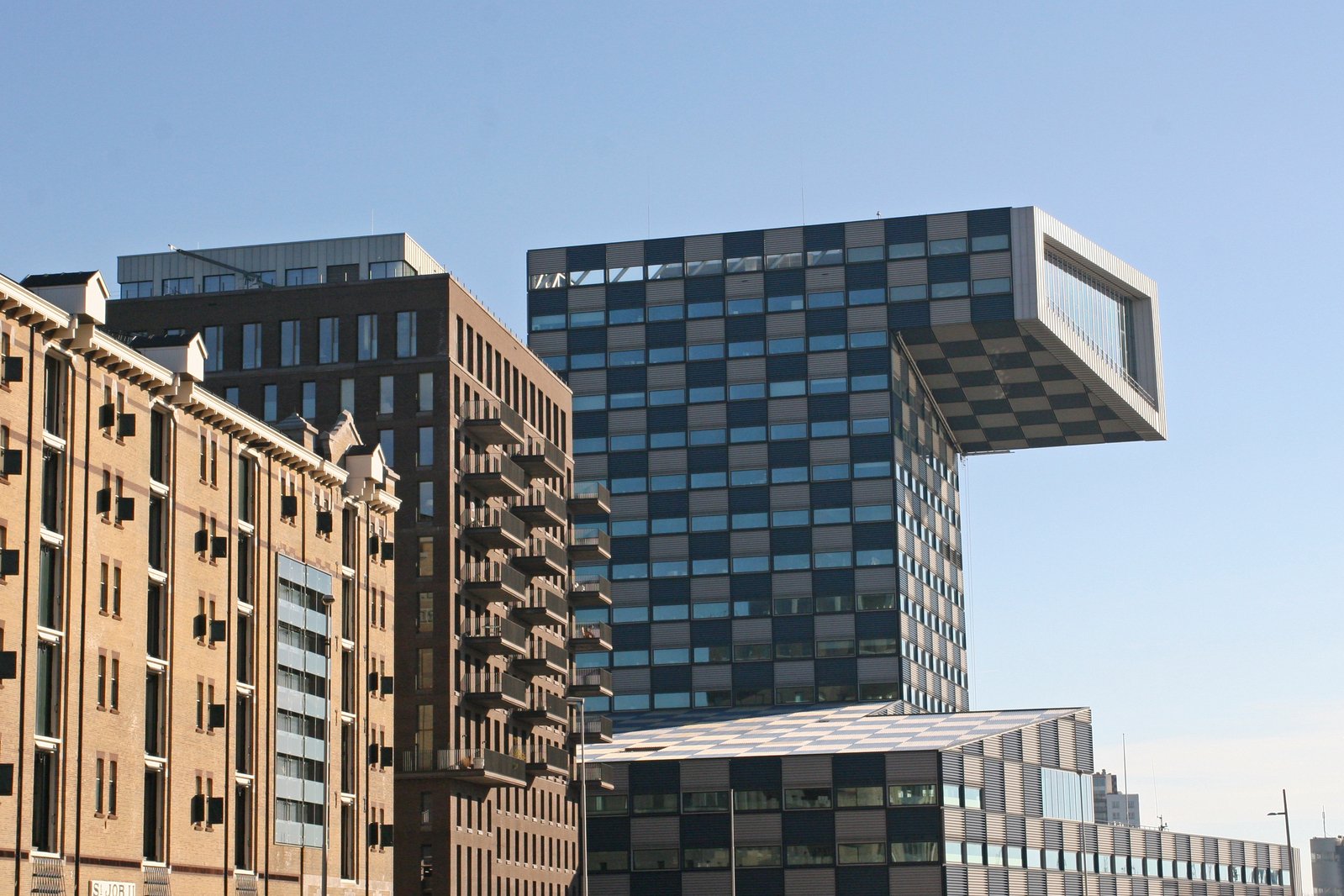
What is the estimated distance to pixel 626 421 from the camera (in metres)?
187

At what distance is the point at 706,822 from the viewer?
487 ft

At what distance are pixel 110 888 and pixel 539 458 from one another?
6078cm

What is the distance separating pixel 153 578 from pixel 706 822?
7527 cm

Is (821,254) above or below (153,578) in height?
above

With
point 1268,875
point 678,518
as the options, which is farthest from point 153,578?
point 1268,875

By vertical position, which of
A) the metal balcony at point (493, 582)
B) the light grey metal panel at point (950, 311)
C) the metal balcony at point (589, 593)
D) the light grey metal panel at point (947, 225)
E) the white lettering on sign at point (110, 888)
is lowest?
the white lettering on sign at point (110, 888)

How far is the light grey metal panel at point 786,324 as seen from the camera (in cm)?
18362

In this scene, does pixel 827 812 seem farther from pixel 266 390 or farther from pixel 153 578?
pixel 153 578

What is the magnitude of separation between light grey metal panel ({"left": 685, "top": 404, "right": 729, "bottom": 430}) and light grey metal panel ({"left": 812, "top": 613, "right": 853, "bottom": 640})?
19.2 m

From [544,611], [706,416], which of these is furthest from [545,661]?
[706,416]

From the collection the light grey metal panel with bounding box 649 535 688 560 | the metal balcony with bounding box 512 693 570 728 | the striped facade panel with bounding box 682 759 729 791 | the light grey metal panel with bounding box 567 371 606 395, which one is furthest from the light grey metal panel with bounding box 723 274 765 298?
the metal balcony with bounding box 512 693 570 728

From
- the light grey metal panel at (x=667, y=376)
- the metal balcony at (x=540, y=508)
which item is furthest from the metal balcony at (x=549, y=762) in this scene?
the light grey metal panel at (x=667, y=376)

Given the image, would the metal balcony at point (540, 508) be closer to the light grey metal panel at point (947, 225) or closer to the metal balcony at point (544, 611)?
the metal balcony at point (544, 611)

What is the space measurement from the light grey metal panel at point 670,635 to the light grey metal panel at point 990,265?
3904 cm
